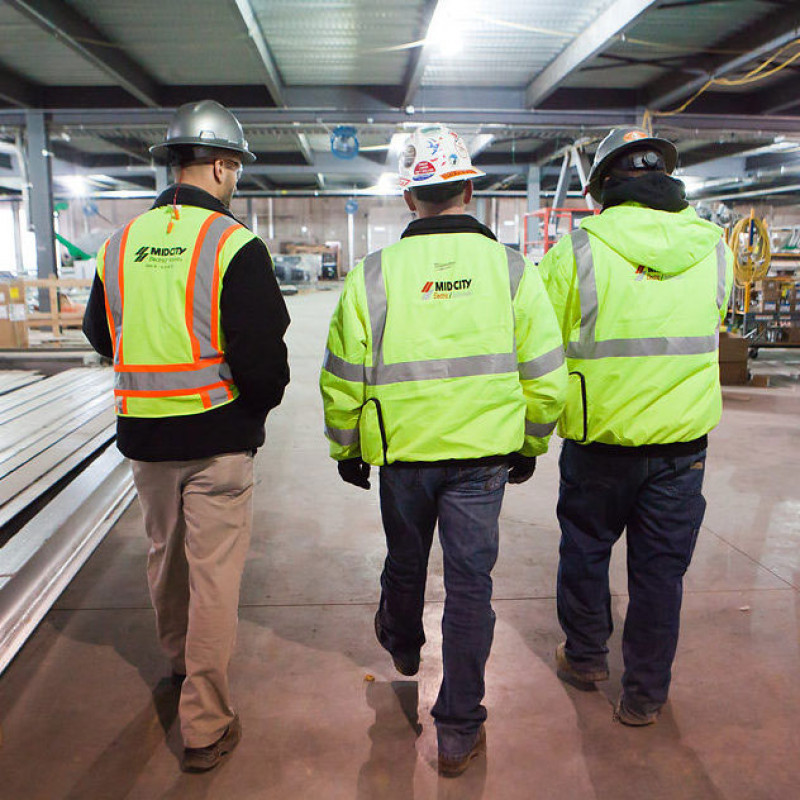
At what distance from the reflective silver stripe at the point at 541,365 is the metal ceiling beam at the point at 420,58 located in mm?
7231

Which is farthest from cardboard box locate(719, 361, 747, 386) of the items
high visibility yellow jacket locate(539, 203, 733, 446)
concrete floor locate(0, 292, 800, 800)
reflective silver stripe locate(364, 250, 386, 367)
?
reflective silver stripe locate(364, 250, 386, 367)

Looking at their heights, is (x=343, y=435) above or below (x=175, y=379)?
below

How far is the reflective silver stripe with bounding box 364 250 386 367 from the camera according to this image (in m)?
1.95

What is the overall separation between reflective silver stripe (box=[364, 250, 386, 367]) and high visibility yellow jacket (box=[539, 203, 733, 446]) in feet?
2.06

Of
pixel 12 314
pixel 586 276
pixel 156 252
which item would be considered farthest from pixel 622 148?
pixel 12 314

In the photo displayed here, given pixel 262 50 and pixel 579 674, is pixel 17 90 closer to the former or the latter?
pixel 262 50

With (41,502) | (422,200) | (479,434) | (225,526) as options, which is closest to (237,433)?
(225,526)

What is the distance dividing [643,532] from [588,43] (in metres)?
8.44

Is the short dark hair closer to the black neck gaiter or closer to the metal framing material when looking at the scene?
the black neck gaiter

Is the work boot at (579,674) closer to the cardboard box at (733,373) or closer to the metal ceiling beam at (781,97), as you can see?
the cardboard box at (733,373)

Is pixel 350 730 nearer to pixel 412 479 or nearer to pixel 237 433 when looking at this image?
Result: pixel 412 479

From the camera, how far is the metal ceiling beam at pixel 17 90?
10.8 m

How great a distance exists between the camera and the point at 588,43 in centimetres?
878

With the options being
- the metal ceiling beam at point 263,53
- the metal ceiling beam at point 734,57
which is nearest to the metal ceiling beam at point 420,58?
the metal ceiling beam at point 263,53
